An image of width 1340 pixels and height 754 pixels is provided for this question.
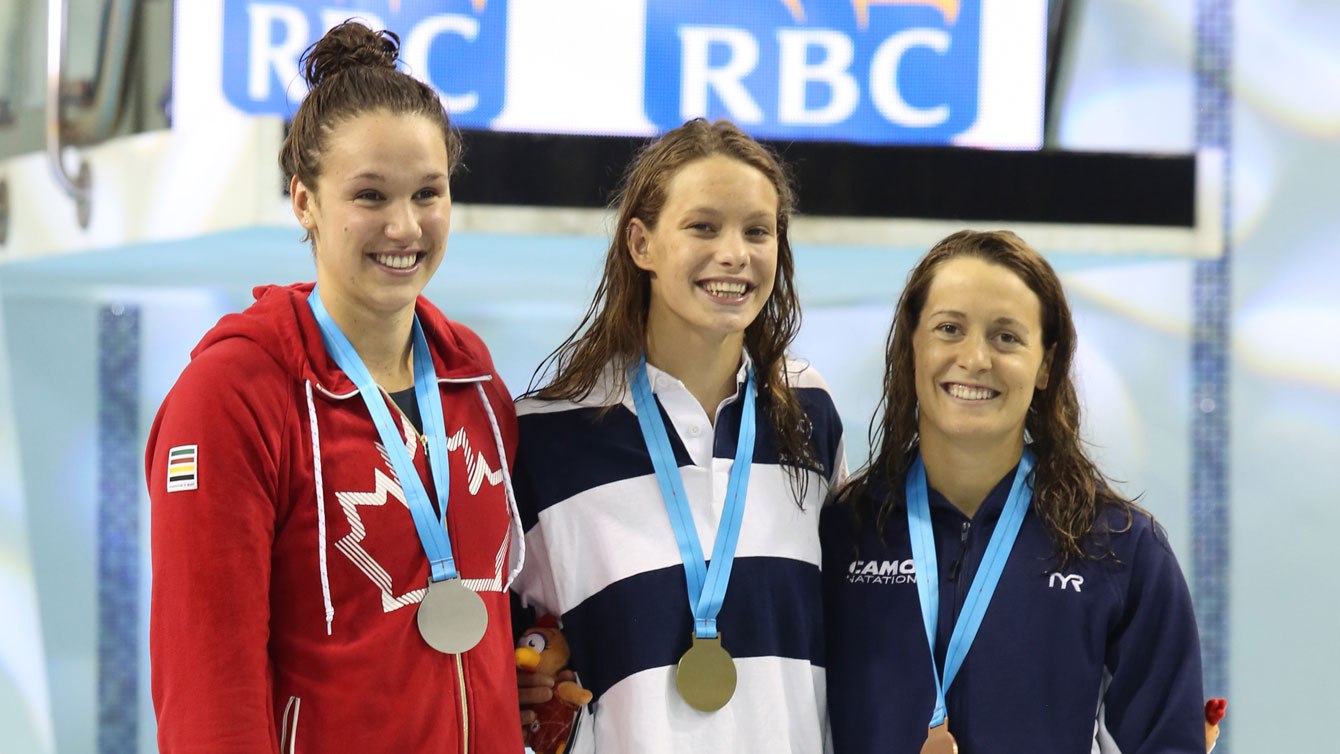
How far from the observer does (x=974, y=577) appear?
2072mm

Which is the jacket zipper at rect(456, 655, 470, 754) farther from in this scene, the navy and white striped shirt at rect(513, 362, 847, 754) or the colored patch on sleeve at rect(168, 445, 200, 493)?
the colored patch on sleeve at rect(168, 445, 200, 493)

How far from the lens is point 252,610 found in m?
1.65

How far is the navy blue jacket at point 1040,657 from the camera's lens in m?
1.99

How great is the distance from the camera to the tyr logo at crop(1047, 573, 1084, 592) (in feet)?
6.66

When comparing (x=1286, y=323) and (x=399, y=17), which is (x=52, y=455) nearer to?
(x=399, y=17)

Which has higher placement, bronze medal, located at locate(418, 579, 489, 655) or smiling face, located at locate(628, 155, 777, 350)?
smiling face, located at locate(628, 155, 777, 350)

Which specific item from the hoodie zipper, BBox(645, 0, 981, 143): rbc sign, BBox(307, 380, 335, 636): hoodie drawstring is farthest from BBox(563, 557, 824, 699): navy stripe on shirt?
BBox(645, 0, 981, 143): rbc sign

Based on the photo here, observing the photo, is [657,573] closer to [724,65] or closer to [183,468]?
[183,468]

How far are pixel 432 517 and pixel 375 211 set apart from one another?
0.40 meters

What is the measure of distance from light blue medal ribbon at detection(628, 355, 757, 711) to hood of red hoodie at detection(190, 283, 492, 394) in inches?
12.7

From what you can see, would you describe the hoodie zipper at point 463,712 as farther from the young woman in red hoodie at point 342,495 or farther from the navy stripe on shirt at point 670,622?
the navy stripe on shirt at point 670,622

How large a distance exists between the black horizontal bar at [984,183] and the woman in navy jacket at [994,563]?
182 cm

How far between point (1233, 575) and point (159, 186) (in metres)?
3.90

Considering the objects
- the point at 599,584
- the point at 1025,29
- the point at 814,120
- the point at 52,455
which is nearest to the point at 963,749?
the point at 599,584
